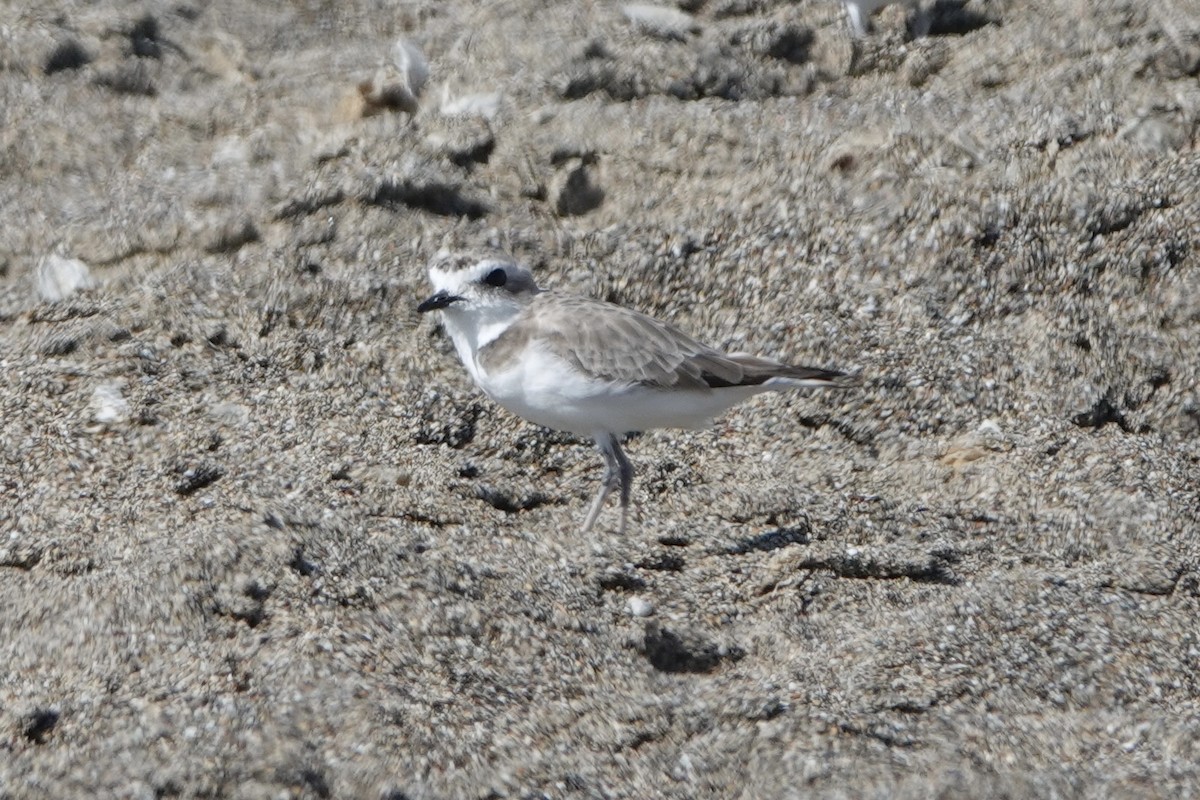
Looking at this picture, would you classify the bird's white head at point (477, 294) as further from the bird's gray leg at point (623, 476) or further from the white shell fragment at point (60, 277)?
the white shell fragment at point (60, 277)

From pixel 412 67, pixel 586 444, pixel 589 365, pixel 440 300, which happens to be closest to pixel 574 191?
pixel 412 67

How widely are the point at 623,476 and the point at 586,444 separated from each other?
575 mm

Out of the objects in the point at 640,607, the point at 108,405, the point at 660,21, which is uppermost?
the point at 660,21

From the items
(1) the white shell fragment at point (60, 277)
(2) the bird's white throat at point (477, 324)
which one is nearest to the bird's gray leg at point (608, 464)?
(2) the bird's white throat at point (477, 324)

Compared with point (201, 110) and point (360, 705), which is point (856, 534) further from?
point (201, 110)

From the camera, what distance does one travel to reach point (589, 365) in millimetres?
5395

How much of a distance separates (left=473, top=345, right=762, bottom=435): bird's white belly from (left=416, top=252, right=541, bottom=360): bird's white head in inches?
9.1

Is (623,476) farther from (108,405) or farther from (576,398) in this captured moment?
(108,405)

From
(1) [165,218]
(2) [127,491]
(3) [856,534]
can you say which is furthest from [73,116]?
(3) [856,534]

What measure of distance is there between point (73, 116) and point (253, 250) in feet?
5.53

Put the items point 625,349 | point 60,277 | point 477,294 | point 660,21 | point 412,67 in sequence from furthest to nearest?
point 660,21, point 412,67, point 60,277, point 477,294, point 625,349

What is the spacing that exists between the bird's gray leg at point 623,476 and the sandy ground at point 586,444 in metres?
0.11

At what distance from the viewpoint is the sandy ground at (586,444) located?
4207 millimetres

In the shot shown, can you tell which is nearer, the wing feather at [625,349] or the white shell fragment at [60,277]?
the wing feather at [625,349]
